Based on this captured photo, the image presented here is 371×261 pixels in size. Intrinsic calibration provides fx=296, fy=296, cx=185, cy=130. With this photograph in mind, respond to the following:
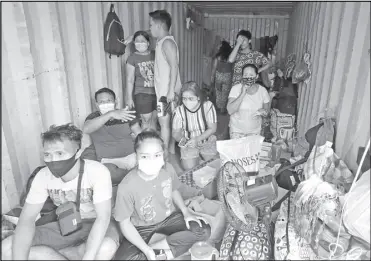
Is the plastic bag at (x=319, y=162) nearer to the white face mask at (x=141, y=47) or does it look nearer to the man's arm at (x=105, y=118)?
the man's arm at (x=105, y=118)

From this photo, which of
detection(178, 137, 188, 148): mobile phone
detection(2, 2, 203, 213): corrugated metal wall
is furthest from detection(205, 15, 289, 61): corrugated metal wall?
detection(178, 137, 188, 148): mobile phone

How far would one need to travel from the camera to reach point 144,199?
2.15 m

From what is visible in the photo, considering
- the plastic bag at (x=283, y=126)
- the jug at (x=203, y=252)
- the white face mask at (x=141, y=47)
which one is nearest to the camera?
the jug at (x=203, y=252)

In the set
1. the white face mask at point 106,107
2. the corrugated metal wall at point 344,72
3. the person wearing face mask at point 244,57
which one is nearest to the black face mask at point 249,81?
the corrugated metal wall at point 344,72

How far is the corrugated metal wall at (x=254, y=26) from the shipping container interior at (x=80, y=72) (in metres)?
4.71

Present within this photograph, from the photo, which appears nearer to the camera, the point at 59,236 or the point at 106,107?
the point at 59,236

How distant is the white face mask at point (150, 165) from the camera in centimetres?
206

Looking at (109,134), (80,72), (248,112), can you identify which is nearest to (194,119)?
(248,112)

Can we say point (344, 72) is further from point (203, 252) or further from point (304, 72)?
point (203, 252)

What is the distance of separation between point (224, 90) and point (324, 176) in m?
4.12

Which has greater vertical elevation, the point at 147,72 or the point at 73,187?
the point at 147,72

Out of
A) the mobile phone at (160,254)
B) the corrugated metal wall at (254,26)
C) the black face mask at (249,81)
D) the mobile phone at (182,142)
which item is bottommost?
the mobile phone at (160,254)

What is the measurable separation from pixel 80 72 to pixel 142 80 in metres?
0.95

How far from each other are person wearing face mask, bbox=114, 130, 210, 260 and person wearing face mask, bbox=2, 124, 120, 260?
114 millimetres
